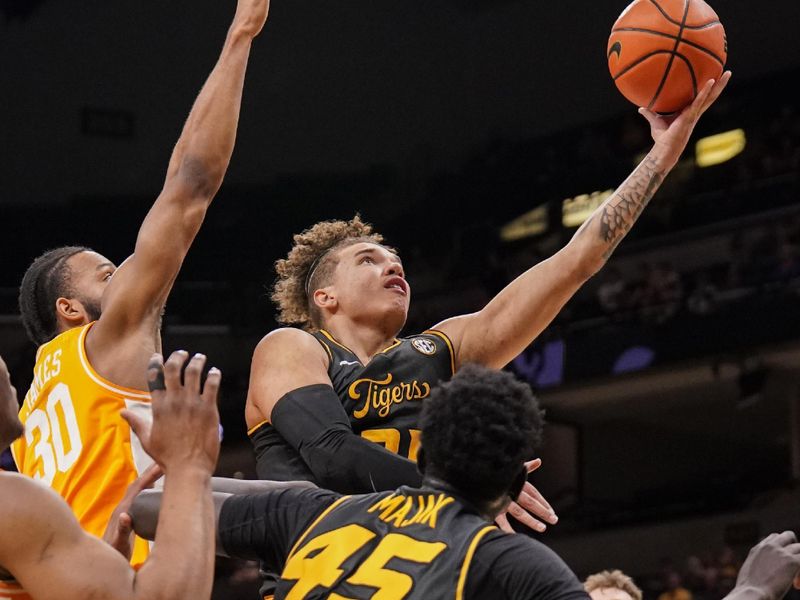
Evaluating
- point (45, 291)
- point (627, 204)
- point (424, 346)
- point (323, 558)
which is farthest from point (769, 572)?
point (45, 291)

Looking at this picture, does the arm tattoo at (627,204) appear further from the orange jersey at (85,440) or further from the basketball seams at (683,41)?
the orange jersey at (85,440)

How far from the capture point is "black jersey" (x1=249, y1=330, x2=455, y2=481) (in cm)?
365

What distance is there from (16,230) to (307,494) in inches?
486

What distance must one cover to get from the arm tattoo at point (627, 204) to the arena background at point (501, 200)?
8.94 m

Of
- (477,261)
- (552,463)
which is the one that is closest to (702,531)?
(552,463)

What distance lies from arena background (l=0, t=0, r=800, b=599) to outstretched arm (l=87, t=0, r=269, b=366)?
9.76 meters

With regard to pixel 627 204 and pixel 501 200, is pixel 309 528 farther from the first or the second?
pixel 501 200

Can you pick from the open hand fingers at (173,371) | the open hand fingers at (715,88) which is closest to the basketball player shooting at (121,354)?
the open hand fingers at (173,371)

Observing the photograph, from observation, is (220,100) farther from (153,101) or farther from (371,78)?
(371,78)

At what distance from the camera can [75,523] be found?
2391mm

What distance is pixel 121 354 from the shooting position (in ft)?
11.5

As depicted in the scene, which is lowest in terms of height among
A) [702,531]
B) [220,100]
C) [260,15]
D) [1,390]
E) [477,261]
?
[702,531]

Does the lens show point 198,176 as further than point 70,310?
No

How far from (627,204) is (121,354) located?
5.20ft
